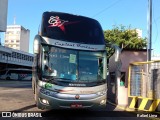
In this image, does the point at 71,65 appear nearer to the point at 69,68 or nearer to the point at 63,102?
the point at 69,68

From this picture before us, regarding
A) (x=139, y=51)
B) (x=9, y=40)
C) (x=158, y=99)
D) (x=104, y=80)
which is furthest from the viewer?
(x=9, y=40)

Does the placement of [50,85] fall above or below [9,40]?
below

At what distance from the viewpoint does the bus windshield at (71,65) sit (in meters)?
11.7

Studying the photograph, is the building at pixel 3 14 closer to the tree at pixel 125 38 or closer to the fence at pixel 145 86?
the tree at pixel 125 38

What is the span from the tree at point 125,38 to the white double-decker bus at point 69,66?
2713 centimetres

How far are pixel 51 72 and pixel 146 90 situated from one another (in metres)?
5.38

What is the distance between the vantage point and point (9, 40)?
15500cm

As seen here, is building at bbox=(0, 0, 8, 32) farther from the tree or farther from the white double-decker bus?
the white double-decker bus

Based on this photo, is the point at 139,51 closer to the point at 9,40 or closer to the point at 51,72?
the point at 51,72

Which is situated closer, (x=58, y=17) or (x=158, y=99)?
(x=58, y=17)

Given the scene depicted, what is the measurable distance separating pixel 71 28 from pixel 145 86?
191 inches

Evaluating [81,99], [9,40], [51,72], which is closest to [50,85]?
[51,72]

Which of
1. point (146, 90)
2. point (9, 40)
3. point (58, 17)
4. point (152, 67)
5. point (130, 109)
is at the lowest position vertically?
point (130, 109)

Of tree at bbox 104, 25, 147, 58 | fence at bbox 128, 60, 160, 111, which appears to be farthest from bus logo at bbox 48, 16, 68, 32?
tree at bbox 104, 25, 147, 58
